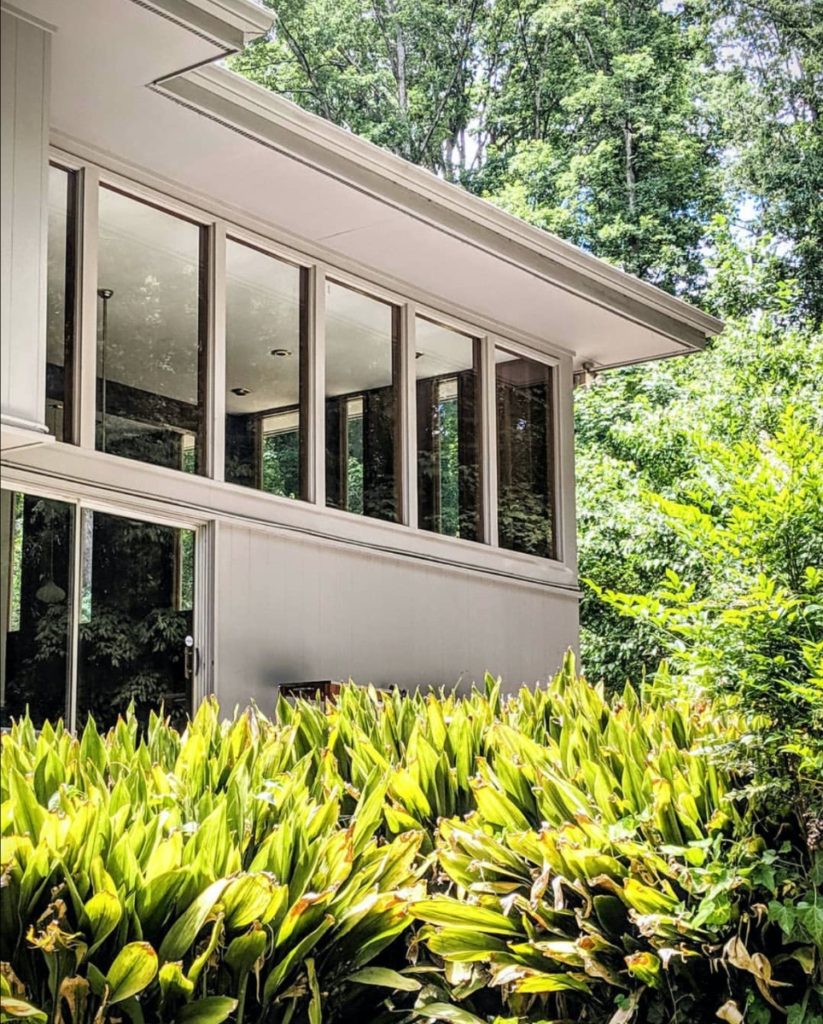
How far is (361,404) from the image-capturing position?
9.20 m

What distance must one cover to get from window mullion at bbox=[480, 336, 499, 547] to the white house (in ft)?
0.08

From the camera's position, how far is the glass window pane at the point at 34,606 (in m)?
6.72

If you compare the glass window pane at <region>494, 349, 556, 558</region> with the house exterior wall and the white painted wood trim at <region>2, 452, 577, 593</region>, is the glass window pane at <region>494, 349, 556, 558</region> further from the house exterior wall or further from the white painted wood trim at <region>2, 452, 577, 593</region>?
the white painted wood trim at <region>2, 452, 577, 593</region>

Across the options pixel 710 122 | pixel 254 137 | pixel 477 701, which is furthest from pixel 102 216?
pixel 710 122

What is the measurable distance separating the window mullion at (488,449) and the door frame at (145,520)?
283cm

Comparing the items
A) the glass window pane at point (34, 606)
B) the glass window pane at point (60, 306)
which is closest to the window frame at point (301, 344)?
the glass window pane at point (60, 306)

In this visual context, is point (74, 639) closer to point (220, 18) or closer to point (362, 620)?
point (362, 620)

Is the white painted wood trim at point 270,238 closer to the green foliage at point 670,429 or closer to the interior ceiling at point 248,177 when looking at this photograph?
the interior ceiling at point 248,177

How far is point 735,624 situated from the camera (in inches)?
164

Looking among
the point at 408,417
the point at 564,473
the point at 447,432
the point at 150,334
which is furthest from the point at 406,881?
the point at 564,473

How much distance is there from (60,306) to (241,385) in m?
1.36

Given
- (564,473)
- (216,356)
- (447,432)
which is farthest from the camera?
(564,473)

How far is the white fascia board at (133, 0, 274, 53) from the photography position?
5.85 meters

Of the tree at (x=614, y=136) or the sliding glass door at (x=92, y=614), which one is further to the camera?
the tree at (x=614, y=136)
